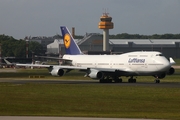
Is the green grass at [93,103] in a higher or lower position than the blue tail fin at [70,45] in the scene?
lower

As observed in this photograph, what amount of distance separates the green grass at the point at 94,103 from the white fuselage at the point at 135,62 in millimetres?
14002

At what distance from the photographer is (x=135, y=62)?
6912 cm

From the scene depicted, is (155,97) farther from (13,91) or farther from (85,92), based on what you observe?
(13,91)

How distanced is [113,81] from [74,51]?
10.5 metres

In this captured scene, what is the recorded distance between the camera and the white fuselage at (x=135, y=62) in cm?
6706

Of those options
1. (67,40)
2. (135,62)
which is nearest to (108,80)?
(135,62)

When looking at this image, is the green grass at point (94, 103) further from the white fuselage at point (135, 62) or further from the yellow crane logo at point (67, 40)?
the yellow crane logo at point (67, 40)

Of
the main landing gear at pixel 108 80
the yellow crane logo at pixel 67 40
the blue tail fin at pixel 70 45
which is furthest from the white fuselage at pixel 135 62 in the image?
the yellow crane logo at pixel 67 40

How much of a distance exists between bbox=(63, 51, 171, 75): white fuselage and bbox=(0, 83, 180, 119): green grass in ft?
45.9

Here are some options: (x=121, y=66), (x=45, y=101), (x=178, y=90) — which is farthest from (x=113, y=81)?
(x=45, y=101)

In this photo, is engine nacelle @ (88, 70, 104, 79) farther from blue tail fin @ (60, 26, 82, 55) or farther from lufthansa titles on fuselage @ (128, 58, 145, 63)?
blue tail fin @ (60, 26, 82, 55)

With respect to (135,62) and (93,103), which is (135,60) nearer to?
(135,62)

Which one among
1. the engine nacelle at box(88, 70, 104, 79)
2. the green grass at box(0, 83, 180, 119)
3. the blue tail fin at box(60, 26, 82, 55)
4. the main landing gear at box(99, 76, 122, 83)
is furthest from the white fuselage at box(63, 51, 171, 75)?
the green grass at box(0, 83, 180, 119)

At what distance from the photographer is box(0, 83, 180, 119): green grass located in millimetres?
34688
